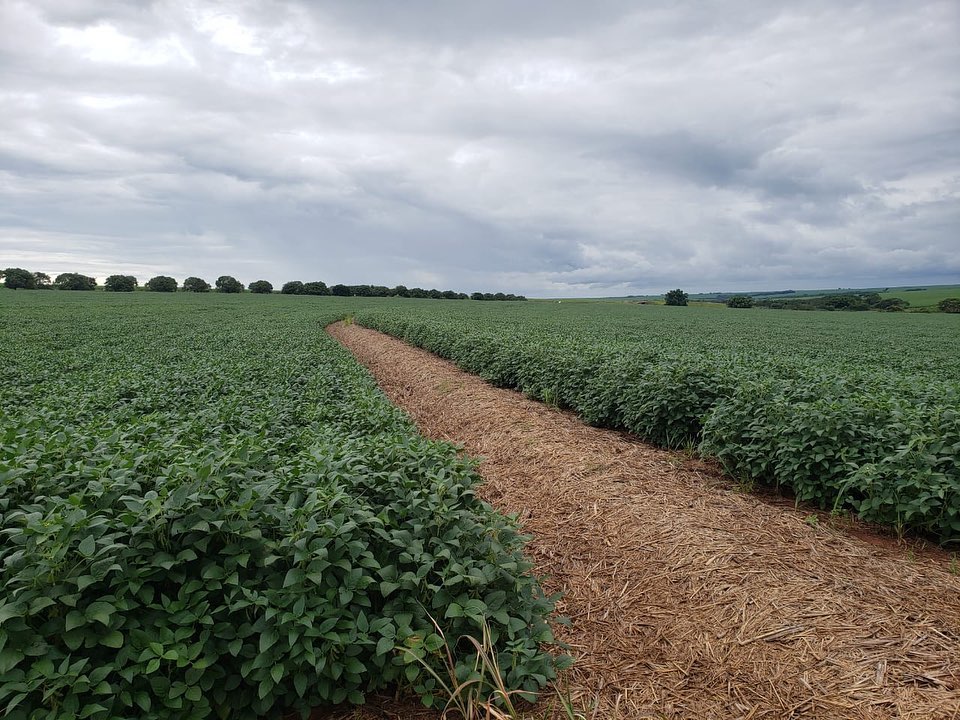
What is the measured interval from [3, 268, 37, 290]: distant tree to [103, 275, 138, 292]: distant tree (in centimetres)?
874

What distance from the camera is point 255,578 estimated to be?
A: 3031mm

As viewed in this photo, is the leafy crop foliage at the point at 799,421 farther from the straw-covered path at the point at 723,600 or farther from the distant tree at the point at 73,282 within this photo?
the distant tree at the point at 73,282

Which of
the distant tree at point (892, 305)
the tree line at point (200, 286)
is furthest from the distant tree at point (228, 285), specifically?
the distant tree at point (892, 305)

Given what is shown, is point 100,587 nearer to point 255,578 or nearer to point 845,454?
point 255,578

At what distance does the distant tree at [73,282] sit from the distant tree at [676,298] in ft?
316

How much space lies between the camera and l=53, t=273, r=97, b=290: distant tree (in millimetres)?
81875

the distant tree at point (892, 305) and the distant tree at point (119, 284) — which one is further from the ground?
the distant tree at point (119, 284)

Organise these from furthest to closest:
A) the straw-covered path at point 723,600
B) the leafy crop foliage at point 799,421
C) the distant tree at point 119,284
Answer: the distant tree at point 119,284, the leafy crop foliage at point 799,421, the straw-covered path at point 723,600

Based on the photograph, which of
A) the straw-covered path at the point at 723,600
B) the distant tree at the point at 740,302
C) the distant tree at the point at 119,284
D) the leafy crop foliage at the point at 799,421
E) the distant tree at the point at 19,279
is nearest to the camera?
the straw-covered path at the point at 723,600

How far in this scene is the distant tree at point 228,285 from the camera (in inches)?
3629

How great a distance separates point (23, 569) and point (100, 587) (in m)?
0.35

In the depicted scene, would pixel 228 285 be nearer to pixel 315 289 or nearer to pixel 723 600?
pixel 315 289

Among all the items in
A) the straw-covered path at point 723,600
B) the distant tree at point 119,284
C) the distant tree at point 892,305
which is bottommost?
the straw-covered path at point 723,600

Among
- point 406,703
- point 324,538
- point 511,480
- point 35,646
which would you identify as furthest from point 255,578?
point 511,480
